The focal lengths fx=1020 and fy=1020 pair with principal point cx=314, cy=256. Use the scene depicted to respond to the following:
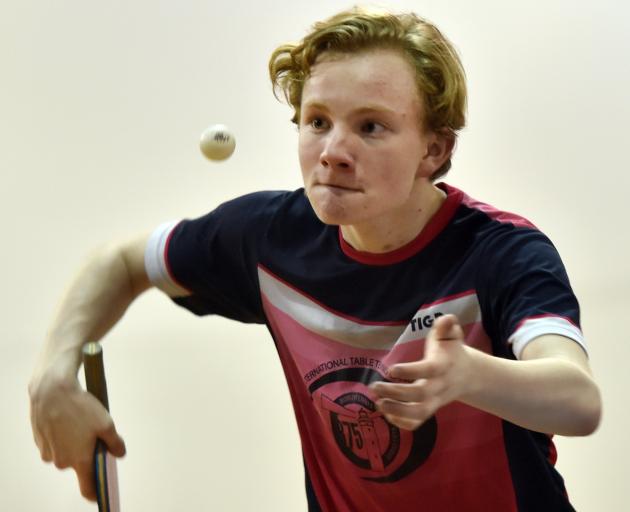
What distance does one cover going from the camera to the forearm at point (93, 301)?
1.18 m

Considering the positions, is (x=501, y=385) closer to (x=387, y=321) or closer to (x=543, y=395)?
(x=543, y=395)

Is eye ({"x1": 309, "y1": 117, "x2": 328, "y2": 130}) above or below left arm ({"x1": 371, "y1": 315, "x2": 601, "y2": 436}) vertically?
above

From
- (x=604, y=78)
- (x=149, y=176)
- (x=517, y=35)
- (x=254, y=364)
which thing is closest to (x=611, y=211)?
(x=604, y=78)

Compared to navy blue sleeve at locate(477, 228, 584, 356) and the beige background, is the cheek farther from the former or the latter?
the beige background

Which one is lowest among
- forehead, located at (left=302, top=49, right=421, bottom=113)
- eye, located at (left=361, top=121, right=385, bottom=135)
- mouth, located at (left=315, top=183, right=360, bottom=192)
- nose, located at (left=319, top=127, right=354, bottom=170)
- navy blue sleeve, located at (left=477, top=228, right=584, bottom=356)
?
navy blue sleeve, located at (left=477, top=228, right=584, bottom=356)

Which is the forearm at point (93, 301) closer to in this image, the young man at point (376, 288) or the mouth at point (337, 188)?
the young man at point (376, 288)

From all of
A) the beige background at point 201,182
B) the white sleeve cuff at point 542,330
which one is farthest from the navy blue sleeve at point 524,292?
the beige background at point 201,182

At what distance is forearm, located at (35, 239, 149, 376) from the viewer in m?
1.18

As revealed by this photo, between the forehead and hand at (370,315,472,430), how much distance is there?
348 mm

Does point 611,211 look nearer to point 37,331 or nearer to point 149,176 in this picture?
point 149,176

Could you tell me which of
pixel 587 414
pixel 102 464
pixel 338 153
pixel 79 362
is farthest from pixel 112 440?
pixel 587 414

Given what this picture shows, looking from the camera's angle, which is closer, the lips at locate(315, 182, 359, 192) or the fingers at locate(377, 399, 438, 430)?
the fingers at locate(377, 399, 438, 430)

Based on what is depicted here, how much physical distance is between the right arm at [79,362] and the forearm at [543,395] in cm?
43

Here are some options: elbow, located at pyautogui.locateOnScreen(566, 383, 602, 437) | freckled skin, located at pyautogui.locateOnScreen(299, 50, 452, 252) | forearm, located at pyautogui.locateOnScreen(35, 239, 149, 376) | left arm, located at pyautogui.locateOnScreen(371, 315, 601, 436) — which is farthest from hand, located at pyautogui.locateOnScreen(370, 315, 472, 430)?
forearm, located at pyautogui.locateOnScreen(35, 239, 149, 376)
